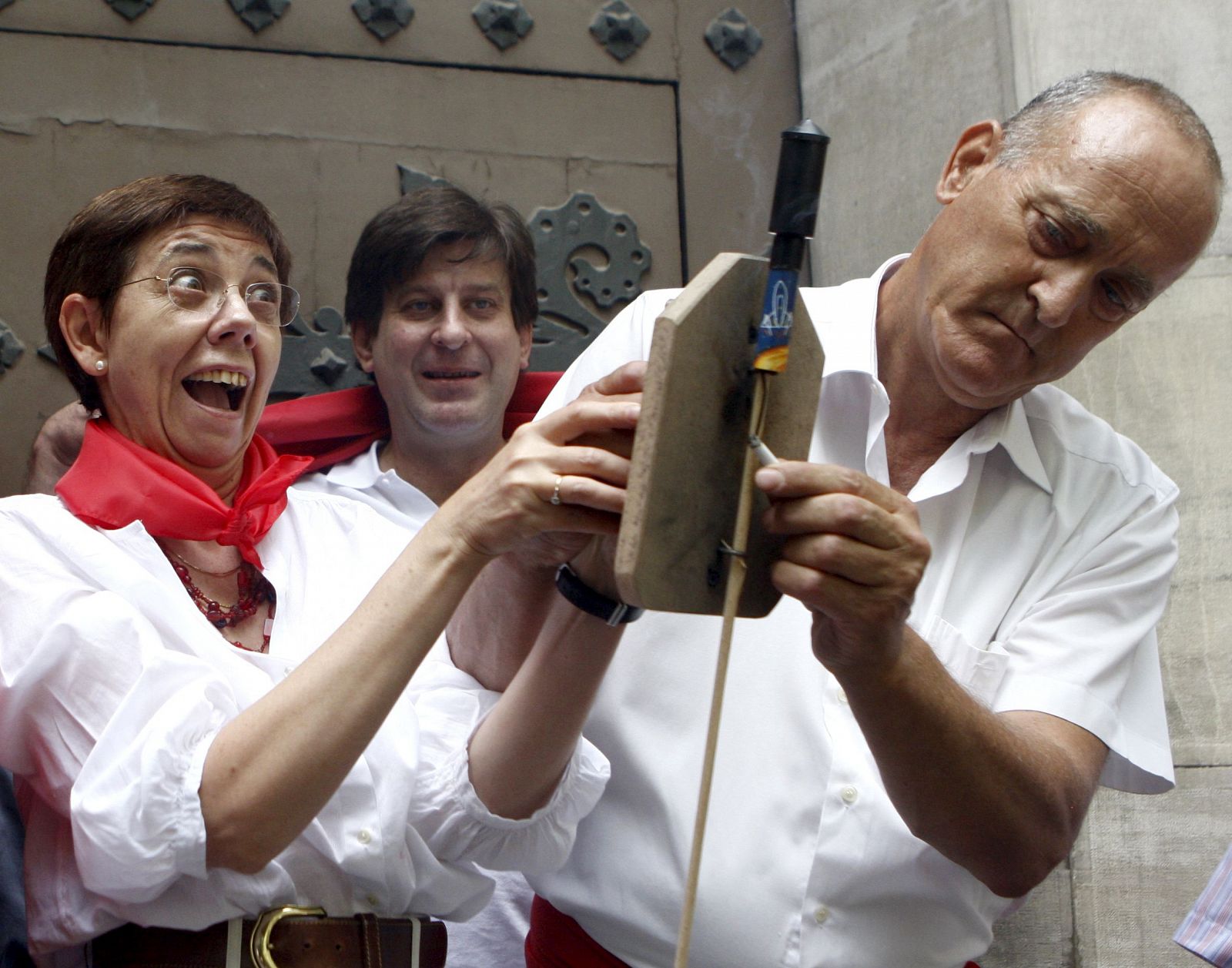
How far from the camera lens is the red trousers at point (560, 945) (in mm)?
1843

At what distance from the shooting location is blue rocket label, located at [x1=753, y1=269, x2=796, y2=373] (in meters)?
1.22

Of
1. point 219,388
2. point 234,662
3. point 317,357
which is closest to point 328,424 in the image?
point 317,357

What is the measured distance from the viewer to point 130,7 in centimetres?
286

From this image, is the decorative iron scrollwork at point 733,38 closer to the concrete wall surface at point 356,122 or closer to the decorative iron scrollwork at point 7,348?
the concrete wall surface at point 356,122

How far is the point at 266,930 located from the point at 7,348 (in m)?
1.53

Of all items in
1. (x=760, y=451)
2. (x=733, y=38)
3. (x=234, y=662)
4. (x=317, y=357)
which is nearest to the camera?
(x=760, y=451)

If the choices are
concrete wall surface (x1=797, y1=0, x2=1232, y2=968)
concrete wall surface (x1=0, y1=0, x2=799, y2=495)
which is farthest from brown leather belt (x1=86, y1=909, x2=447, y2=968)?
concrete wall surface (x1=797, y1=0, x2=1232, y2=968)

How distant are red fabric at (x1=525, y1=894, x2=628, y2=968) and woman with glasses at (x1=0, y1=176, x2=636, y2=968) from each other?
141 millimetres

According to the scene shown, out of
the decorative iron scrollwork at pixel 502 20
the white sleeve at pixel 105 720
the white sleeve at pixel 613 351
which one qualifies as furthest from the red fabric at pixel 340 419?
the white sleeve at pixel 105 720

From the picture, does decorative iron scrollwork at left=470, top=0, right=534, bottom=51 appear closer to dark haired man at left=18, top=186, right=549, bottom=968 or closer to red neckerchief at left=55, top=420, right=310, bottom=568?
dark haired man at left=18, top=186, right=549, bottom=968

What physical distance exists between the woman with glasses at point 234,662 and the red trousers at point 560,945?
0.14 metres

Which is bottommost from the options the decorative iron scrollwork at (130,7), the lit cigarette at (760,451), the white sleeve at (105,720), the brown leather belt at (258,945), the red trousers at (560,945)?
the red trousers at (560,945)

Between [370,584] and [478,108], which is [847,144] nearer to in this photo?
[478,108]

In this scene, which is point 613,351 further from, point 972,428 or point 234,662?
point 234,662
